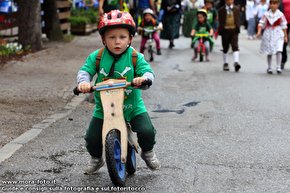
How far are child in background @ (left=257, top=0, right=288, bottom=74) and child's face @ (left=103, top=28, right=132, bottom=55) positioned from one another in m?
8.99

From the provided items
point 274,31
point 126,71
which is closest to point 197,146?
point 126,71

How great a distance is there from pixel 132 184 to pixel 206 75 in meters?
8.66

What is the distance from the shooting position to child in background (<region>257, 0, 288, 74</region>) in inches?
563

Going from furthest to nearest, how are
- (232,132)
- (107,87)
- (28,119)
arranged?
1. (28,119)
2. (232,132)
3. (107,87)

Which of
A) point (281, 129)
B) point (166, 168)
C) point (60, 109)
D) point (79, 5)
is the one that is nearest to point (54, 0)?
point (79, 5)

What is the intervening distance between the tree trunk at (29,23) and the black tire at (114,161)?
1137 cm

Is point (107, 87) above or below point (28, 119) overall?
above

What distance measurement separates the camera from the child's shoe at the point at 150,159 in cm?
597

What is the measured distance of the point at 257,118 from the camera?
29.8 feet

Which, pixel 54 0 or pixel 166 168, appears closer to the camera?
pixel 166 168

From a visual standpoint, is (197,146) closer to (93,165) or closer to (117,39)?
(93,165)

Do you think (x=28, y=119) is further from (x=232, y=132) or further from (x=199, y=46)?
(x=199, y=46)

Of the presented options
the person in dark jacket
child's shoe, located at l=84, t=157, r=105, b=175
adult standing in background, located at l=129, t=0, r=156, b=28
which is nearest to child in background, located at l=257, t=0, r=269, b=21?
adult standing in background, located at l=129, t=0, r=156, b=28

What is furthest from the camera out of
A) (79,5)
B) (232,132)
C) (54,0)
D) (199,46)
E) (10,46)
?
(79,5)
